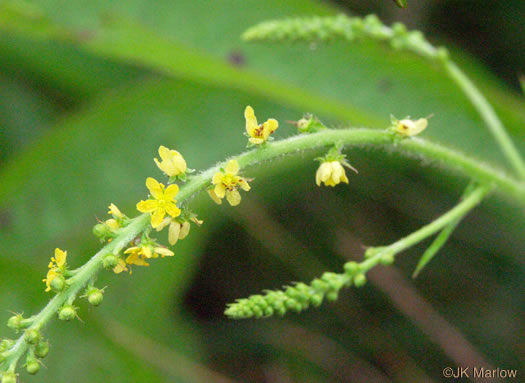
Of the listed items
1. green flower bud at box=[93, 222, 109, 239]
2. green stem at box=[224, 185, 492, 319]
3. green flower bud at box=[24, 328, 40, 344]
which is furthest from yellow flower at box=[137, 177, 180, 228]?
green flower bud at box=[24, 328, 40, 344]

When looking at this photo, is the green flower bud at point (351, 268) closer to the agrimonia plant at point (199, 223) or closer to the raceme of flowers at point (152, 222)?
the agrimonia plant at point (199, 223)

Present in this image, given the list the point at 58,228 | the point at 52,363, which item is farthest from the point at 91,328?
the point at 58,228

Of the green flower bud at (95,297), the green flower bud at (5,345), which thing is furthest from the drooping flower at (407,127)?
the green flower bud at (5,345)

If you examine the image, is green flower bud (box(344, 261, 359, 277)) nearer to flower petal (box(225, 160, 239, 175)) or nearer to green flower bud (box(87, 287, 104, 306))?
flower petal (box(225, 160, 239, 175))

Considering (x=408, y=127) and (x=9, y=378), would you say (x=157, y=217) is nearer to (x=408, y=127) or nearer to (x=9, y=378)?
(x=9, y=378)

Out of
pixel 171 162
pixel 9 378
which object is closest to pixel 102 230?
pixel 171 162
